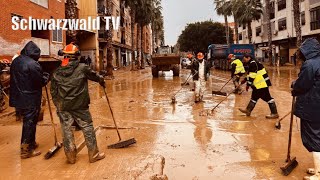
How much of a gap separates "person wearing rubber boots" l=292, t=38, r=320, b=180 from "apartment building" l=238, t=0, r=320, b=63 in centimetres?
3317

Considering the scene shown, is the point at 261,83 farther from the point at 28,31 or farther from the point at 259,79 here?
the point at 28,31

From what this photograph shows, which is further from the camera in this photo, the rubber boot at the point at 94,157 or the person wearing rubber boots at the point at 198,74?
the person wearing rubber boots at the point at 198,74

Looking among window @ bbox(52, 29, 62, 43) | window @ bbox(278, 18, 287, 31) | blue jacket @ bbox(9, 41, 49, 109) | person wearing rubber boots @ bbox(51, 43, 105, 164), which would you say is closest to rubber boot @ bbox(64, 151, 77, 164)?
person wearing rubber boots @ bbox(51, 43, 105, 164)

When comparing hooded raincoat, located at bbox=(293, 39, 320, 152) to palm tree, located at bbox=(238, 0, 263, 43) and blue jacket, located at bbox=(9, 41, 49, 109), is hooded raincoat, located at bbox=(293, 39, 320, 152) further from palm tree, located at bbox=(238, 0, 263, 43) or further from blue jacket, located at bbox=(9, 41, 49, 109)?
palm tree, located at bbox=(238, 0, 263, 43)

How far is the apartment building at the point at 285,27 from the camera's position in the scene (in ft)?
115

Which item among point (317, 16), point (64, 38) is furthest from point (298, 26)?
point (64, 38)

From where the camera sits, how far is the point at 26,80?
5.39 m

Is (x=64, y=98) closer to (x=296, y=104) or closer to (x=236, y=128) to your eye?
(x=296, y=104)

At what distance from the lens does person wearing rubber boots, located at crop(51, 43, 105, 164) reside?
15.9 ft

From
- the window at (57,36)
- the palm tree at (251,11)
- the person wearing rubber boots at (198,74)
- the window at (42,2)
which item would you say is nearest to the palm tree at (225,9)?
the palm tree at (251,11)

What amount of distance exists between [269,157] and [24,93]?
4059 millimetres

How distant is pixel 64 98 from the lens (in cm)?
483

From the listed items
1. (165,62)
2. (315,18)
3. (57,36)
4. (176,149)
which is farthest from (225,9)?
(176,149)

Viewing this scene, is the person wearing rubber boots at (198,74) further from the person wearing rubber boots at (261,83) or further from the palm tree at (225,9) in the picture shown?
the palm tree at (225,9)
